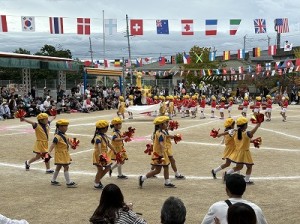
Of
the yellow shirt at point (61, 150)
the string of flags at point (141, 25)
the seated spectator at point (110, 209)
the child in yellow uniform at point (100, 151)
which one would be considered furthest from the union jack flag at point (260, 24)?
the seated spectator at point (110, 209)

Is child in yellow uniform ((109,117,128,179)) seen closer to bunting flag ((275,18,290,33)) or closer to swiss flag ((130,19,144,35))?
swiss flag ((130,19,144,35))

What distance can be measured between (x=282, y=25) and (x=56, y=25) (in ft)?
41.6

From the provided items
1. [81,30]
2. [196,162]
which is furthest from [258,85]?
[196,162]

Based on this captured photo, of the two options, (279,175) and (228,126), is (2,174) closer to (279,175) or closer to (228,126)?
(228,126)

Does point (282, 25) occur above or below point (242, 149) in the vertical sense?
above

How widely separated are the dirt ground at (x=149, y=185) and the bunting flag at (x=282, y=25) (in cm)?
940

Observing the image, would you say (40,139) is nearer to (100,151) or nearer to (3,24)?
(100,151)

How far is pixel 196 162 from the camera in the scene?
12219 millimetres

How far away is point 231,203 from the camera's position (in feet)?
13.7

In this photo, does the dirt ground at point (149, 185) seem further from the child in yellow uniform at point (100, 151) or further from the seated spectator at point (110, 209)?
the seated spectator at point (110, 209)

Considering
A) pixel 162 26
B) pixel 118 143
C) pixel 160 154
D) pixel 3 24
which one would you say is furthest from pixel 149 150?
pixel 162 26

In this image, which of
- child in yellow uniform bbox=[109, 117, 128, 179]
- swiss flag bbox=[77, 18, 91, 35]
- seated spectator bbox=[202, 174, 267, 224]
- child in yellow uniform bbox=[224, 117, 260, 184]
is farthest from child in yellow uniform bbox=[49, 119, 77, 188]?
swiss flag bbox=[77, 18, 91, 35]

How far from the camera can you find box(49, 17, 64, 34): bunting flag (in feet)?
71.9

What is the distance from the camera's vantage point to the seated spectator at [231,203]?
4.11 meters
